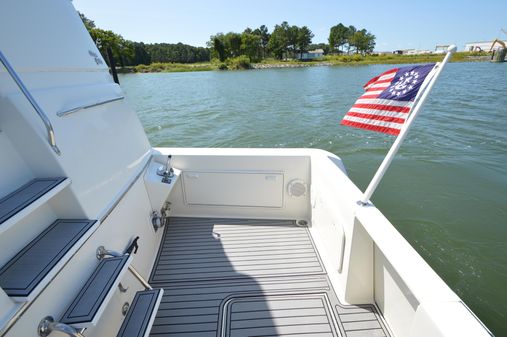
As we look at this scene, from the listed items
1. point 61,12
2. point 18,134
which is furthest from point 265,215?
point 61,12

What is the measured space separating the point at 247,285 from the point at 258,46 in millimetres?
60495

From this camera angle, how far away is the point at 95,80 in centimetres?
186

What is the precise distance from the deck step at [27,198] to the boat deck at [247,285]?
1.12 m

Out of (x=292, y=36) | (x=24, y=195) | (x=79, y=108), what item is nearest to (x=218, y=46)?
(x=292, y=36)

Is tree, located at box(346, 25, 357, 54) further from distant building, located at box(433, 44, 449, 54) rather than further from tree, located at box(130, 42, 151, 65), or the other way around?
distant building, located at box(433, 44, 449, 54)

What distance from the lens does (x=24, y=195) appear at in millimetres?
1074

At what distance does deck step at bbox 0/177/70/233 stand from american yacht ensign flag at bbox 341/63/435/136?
1.68 meters

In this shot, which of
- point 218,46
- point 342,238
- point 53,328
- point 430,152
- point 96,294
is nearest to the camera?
point 53,328

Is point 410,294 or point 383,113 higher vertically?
point 383,113

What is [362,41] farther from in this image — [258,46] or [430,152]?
[430,152]

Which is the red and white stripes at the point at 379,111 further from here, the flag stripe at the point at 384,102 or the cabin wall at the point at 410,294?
the cabin wall at the point at 410,294

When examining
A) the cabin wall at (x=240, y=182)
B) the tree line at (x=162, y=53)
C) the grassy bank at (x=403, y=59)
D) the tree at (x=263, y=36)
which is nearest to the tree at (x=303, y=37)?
the tree at (x=263, y=36)

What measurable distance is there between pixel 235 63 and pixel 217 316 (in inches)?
1840

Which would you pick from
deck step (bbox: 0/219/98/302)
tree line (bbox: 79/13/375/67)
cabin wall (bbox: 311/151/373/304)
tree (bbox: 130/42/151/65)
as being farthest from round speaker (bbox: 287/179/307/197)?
tree (bbox: 130/42/151/65)
